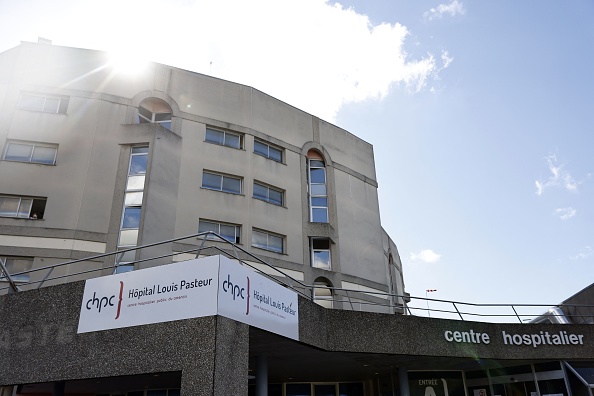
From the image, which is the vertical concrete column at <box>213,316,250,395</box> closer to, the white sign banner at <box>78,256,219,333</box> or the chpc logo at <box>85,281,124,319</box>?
the white sign banner at <box>78,256,219,333</box>

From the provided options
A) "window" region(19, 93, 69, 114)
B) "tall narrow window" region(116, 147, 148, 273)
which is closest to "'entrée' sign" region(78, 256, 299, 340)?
"tall narrow window" region(116, 147, 148, 273)

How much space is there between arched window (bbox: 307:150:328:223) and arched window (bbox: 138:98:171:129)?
320 inches

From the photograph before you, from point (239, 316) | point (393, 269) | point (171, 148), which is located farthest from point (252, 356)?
point (393, 269)

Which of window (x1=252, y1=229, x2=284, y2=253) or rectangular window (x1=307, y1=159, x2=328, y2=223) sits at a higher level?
rectangular window (x1=307, y1=159, x2=328, y2=223)

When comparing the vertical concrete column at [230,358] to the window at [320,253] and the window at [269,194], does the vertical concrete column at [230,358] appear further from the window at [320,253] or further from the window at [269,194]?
the window at [320,253]

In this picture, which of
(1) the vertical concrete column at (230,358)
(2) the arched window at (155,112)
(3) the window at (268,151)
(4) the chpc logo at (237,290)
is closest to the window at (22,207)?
(2) the arched window at (155,112)

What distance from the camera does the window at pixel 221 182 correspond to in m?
24.0

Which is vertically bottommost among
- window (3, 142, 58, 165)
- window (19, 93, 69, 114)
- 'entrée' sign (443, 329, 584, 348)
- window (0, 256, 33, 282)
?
'entrée' sign (443, 329, 584, 348)

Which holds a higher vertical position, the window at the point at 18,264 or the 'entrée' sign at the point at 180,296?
the window at the point at 18,264

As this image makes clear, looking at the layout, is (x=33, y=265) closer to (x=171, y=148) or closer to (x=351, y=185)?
(x=171, y=148)

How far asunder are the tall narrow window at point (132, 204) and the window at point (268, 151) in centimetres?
594

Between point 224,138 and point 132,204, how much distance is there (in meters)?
6.09

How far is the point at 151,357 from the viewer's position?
934cm

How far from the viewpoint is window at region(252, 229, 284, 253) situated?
79.0ft
